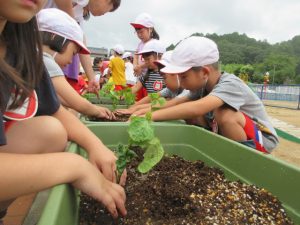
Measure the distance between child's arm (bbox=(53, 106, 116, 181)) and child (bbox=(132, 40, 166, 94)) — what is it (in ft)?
6.74

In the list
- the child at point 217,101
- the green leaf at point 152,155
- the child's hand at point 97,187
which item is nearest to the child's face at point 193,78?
the child at point 217,101

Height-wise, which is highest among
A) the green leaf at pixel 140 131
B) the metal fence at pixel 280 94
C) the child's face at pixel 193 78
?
the child's face at pixel 193 78

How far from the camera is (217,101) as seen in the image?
1562 millimetres

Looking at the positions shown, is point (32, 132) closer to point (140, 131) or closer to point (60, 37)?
point (140, 131)

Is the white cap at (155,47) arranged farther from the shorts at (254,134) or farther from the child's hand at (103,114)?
the shorts at (254,134)

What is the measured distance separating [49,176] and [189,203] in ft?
1.47

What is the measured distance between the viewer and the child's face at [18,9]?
68cm

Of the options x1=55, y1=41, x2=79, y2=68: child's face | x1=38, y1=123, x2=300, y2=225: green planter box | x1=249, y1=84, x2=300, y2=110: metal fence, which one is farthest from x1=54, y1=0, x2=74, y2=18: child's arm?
x1=249, y1=84, x2=300, y2=110: metal fence

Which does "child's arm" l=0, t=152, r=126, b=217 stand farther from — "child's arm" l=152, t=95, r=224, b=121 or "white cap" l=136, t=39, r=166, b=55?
"white cap" l=136, t=39, r=166, b=55

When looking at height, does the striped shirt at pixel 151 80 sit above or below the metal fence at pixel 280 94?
above

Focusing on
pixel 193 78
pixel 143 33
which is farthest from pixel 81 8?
pixel 143 33

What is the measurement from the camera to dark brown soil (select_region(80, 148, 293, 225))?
0.83 meters

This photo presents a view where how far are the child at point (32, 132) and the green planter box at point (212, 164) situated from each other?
48mm

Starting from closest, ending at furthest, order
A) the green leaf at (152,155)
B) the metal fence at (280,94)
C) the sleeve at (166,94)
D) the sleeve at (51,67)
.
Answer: the green leaf at (152,155), the sleeve at (51,67), the sleeve at (166,94), the metal fence at (280,94)
